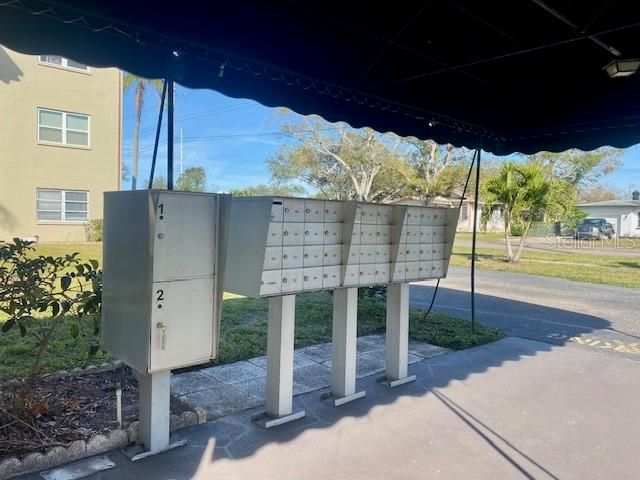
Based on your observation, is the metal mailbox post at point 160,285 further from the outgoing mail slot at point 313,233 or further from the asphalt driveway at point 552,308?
the asphalt driveway at point 552,308

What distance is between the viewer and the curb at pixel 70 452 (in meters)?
2.23

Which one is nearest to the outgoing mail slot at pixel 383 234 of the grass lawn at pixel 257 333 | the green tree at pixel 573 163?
the grass lawn at pixel 257 333

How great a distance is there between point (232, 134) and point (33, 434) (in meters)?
37.5

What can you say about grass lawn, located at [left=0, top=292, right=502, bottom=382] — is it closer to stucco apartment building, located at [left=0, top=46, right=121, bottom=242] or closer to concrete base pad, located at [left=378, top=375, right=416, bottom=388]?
concrete base pad, located at [left=378, top=375, right=416, bottom=388]

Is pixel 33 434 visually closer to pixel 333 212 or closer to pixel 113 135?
pixel 333 212

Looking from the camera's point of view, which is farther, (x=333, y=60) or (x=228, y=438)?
(x=333, y=60)

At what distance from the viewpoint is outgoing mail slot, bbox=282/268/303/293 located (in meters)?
2.79

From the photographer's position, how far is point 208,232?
8.04 feet

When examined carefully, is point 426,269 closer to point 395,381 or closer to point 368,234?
point 368,234

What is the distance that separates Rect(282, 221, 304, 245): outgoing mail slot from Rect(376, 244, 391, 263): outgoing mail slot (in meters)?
0.73

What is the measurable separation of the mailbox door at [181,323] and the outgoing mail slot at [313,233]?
0.67m

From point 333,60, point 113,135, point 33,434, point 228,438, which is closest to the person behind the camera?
point 33,434

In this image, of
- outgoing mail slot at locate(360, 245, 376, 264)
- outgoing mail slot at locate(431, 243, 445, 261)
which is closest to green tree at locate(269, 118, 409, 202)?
outgoing mail slot at locate(431, 243, 445, 261)

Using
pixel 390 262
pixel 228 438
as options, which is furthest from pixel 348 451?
pixel 390 262
